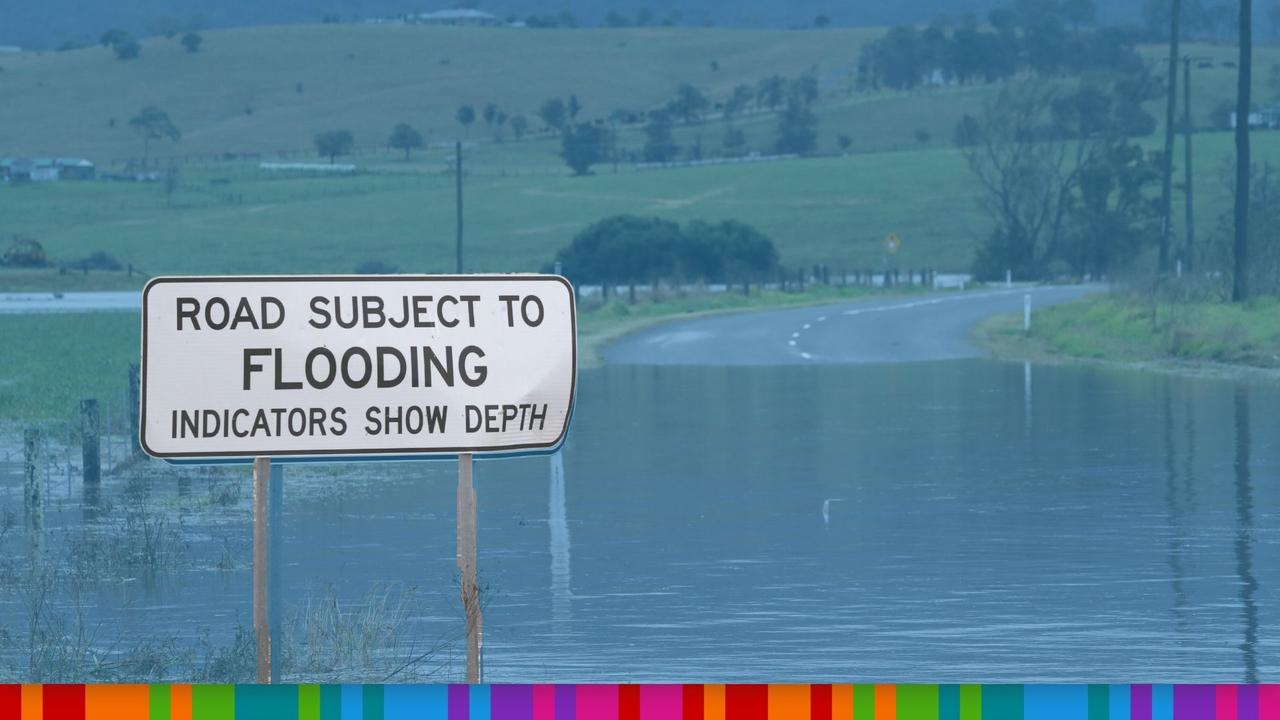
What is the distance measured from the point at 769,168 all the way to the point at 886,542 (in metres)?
122

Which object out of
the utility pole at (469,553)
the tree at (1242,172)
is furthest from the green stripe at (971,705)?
the tree at (1242,172)

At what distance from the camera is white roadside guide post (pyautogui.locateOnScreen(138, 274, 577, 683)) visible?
716 centimetres

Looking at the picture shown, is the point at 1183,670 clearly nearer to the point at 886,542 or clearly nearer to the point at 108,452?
the point at 886,542

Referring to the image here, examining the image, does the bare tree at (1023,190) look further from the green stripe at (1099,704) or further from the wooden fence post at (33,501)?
the green stripe at (1099,704)

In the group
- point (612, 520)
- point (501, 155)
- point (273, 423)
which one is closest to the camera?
point (273, 423)

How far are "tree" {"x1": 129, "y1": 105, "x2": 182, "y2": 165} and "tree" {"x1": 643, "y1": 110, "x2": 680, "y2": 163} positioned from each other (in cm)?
3731

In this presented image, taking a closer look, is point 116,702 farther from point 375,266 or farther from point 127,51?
point 127,51

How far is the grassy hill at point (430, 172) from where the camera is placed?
110312mm

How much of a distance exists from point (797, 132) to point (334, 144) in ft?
123

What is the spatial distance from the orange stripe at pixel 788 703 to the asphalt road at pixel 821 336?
97.6ft

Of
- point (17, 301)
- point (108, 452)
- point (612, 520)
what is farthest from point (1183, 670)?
point (17, 301)

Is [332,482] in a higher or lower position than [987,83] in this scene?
lower

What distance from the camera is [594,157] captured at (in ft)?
495

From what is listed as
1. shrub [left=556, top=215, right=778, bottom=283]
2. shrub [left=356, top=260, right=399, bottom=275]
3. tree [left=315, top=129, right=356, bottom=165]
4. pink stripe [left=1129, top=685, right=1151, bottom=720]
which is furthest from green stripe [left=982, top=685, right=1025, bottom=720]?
tree [left=315, top=129, right=356, bottom=165]
